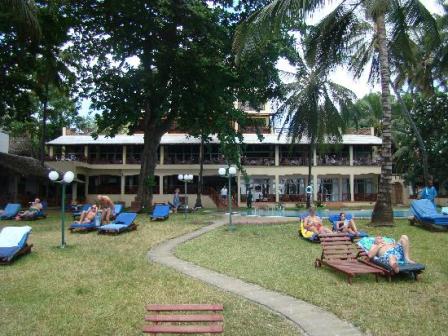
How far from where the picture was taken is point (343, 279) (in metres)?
9.92

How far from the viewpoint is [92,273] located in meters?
10.4

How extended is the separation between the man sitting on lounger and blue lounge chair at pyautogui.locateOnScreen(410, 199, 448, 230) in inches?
433

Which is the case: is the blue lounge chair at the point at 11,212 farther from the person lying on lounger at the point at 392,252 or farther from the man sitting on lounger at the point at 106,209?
the person lying on lounger at the point at 392,252

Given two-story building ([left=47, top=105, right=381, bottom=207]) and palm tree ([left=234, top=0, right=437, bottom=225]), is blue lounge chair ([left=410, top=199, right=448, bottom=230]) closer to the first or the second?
palm tree ([left=234, top=0, right=437, bottom=225])

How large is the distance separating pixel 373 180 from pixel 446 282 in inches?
1444

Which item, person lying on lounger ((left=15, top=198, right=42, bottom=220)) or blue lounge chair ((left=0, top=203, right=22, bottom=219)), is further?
blue lounge chair ((left=0, top=203, right=22, bottom=219))

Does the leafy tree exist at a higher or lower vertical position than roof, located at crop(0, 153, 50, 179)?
higher

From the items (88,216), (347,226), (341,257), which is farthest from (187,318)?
(88,216)

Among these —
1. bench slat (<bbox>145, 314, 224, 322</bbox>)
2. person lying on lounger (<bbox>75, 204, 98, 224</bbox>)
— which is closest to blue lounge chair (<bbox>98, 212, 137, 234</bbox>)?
person lying on lounger (<bbox>75, 204, 98, 224</bbox>)

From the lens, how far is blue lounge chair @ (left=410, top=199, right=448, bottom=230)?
1642cm

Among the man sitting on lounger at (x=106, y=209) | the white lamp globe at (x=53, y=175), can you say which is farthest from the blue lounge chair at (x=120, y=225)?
the white lamp globe at (x=53, y=175)

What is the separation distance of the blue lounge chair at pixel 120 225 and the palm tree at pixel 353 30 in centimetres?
709

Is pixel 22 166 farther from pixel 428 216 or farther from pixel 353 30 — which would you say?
pixel 428 216

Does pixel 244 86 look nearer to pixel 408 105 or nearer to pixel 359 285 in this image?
pixel 359 285
